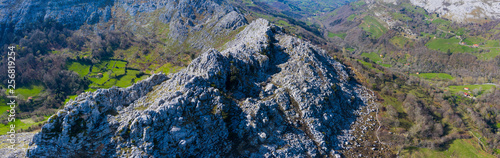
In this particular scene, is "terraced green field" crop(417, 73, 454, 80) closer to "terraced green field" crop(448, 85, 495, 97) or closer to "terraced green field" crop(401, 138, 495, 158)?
"terraced green field" crop(448, 85, 495, 97)

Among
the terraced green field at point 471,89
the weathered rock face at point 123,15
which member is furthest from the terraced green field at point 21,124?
the terraced green field at point 471,89

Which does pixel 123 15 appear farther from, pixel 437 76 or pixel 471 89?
pixel 437 76

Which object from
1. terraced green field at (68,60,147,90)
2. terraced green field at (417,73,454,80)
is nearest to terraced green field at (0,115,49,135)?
terraced green field at (68,60,147,90)

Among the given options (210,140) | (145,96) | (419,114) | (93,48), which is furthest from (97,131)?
(93,48)

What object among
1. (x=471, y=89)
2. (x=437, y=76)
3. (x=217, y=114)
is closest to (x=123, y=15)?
(x=217, y=114)

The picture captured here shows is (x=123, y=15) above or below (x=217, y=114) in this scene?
below

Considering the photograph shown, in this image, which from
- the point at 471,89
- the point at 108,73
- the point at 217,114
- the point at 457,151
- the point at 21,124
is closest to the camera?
the point at 217,114

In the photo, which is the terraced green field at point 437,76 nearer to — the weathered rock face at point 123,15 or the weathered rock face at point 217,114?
the weathered rock face at point 217,114
